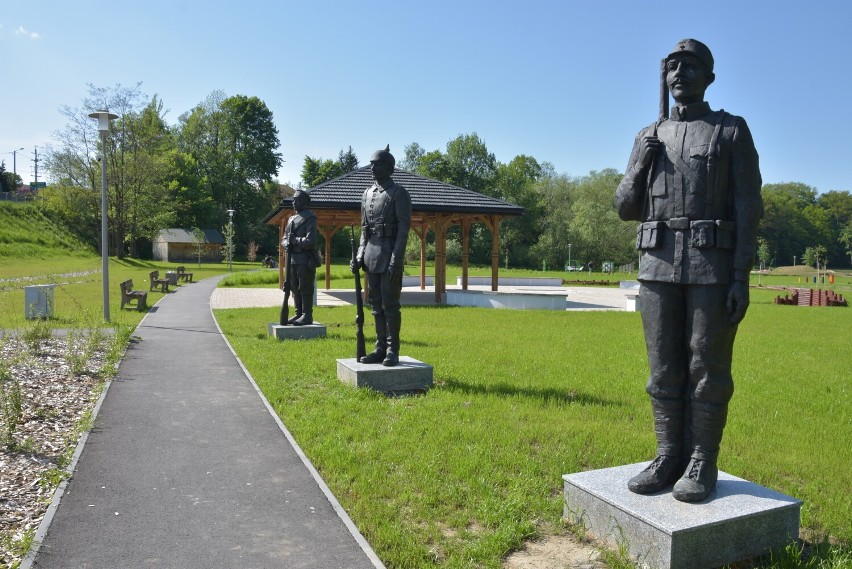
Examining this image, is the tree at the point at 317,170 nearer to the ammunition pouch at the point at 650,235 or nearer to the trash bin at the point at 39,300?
the trash bin at the point at 39,300

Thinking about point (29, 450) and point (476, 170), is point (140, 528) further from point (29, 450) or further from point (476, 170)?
point (476, 170)

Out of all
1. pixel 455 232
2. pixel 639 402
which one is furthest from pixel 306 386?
pixel 455 232

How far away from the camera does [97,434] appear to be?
5867mm

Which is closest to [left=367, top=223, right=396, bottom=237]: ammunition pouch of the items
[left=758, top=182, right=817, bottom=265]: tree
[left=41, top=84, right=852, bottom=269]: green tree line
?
[left=41, top=84, right=852, bottom=269]: green tree line

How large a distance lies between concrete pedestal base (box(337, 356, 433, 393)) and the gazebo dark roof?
11.3 meters

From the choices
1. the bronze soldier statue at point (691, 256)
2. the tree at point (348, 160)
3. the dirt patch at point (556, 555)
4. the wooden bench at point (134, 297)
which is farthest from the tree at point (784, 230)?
the dirt patch at point (556, 555)

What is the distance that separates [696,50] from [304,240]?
336 inches

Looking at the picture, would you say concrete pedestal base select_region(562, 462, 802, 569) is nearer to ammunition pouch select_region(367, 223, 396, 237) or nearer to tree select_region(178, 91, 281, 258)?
ammunition pouch select_region(367, 223, 396, 237)

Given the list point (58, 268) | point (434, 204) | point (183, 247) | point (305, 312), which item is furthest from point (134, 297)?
point (183, 247)

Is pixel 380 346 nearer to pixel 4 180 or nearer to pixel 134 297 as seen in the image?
pixel 134 297

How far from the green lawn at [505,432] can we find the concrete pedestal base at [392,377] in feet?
0.69

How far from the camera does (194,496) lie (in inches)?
175

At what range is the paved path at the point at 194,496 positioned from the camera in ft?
11.8

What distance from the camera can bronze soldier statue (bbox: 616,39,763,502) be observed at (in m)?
3.63
